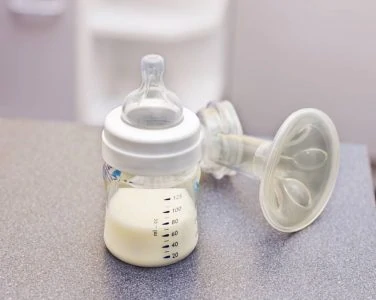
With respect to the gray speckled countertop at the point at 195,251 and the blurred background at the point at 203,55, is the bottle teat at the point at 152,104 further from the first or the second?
the blurred background at the point at 203,55

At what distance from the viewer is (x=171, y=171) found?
0.60m

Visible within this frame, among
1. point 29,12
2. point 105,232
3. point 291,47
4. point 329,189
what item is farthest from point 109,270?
point 29,12

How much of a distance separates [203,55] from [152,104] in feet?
5.01

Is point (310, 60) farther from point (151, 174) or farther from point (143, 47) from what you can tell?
point (151, 174)

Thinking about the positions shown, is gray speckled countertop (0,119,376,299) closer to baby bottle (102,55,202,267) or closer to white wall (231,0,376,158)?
baby bottle (102,55,202,267)

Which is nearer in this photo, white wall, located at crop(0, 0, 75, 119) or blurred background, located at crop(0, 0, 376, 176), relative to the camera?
blurred background, located at crop(0, 0, 376, 176)

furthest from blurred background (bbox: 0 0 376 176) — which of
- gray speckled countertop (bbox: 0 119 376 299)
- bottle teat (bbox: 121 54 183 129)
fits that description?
bottle teat (bbox: 121 54 183 129)

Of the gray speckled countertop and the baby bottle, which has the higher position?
the baby bottle

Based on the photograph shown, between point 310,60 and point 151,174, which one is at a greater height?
point 151,174

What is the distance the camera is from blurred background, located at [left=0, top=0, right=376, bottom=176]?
1.60m

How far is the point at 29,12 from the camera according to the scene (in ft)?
6.34

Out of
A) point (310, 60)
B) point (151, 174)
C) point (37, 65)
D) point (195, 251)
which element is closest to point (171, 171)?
point (151, 174)

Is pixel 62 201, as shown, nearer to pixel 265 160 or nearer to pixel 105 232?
pixel 105 232

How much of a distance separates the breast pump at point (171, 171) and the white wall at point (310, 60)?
0.90 m
